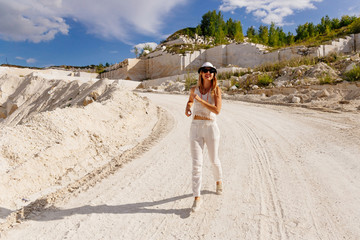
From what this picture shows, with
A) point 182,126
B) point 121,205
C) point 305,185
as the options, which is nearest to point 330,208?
point 305,185

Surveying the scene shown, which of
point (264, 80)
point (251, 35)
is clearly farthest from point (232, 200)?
point (251, 35)

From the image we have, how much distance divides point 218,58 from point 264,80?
1954 cm

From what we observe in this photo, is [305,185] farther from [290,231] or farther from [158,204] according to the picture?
[158,204]

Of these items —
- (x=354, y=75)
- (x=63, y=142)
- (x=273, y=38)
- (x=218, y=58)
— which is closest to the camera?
(x=63, y=142)

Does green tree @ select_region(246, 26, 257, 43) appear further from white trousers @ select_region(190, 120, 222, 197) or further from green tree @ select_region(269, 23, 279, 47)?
white trousers @ select_region(190, 120, 222, 197)

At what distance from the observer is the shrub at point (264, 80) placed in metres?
14.7

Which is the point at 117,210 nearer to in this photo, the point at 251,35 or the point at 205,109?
the point at 205,109

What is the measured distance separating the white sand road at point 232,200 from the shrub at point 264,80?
9.86 metres

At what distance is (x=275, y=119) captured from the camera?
7891 millimetres

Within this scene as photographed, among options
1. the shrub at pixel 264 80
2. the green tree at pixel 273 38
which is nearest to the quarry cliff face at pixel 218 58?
the shrub at pixel 264 80

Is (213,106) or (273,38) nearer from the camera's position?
(213,106)

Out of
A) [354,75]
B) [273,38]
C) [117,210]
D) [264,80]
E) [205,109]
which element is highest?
[273,38]

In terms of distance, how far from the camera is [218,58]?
33250 millimetres

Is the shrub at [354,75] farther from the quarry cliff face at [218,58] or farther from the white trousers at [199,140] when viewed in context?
the white trousers at [199,140]
